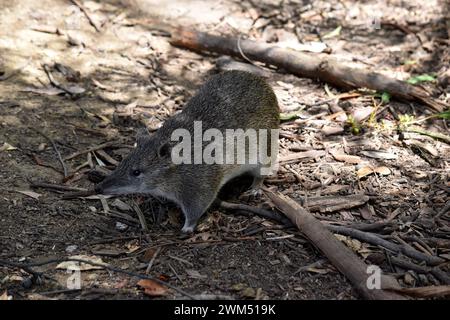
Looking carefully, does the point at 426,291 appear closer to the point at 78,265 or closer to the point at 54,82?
the point at 78,265

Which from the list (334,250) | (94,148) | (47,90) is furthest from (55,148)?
(334,250)

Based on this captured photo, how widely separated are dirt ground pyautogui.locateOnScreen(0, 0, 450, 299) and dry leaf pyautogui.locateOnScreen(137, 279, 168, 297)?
0.05m

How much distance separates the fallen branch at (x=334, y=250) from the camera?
4382 millimetres

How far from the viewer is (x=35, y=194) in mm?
5695

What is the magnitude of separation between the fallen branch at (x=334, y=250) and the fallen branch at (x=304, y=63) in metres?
2.53

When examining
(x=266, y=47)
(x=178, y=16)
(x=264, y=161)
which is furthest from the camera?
(x=178, y=16)

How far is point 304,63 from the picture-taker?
7730 millimetres

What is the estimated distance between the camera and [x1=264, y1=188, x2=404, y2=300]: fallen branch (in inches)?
173

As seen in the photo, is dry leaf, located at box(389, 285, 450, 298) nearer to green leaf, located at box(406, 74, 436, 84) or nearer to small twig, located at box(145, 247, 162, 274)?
small twig, located at box(145, 247, 162, 274)

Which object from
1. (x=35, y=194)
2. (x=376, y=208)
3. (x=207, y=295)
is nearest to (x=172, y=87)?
(x=35, y=194)

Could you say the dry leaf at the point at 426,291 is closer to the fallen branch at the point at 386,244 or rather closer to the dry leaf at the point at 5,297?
the fallen branch at the point at 386,244

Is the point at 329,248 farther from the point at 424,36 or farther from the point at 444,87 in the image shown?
the point at 424,36

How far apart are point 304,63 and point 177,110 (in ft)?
6.00

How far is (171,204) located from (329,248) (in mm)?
1894
